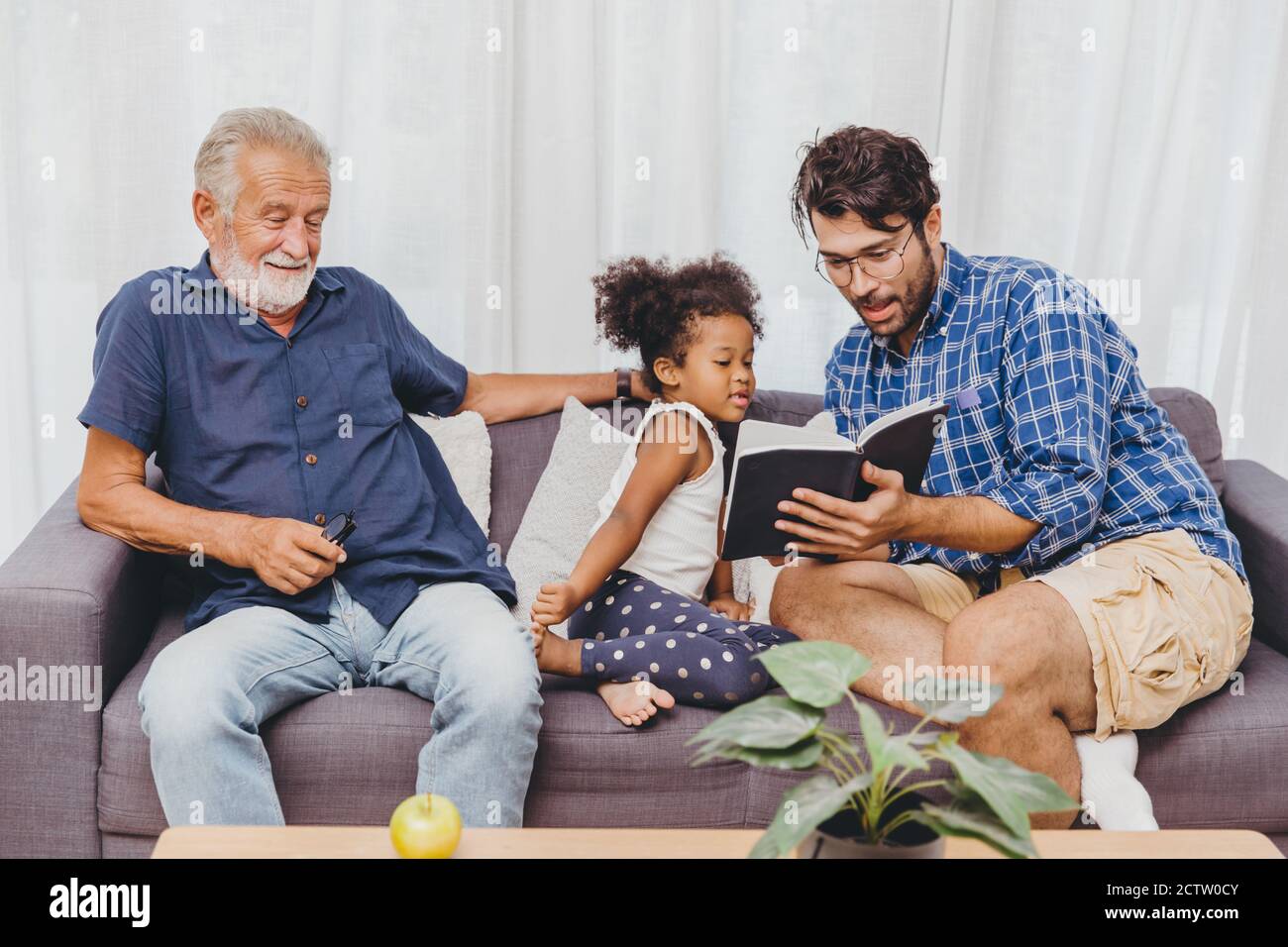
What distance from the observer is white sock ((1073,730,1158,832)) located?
5.84ft

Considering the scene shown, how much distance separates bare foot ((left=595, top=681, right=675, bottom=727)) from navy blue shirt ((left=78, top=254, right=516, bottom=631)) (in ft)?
1.13

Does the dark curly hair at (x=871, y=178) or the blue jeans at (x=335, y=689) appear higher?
the dark curly hair at (x=871, y=178)

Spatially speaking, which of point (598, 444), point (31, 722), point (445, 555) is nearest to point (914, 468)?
point (598, 444)

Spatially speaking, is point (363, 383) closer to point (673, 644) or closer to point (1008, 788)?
point (673, 644)

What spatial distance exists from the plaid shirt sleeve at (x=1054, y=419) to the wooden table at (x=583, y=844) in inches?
24.7

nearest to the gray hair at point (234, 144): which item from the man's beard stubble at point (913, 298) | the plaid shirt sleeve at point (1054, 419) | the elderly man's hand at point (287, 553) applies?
the elderly man's hand at point (287, 553)

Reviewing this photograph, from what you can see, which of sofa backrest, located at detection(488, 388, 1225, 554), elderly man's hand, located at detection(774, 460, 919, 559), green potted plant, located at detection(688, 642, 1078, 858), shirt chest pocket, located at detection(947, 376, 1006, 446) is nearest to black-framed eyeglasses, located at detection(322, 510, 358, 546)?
sofa backrest, located at detection(488, 388, 1225, 554)

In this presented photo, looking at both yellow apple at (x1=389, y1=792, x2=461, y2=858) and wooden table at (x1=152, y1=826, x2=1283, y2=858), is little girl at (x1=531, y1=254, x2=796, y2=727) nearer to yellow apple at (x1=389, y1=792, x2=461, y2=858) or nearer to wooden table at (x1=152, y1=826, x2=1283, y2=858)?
wooden table at (x1=152, y1=826, x2=1283, y2=858)

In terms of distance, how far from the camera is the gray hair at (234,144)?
2.01 m

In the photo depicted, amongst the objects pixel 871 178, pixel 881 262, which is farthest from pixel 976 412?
pixel 871 178

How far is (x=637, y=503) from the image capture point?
6.78 ft

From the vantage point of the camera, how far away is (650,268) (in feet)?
7.75

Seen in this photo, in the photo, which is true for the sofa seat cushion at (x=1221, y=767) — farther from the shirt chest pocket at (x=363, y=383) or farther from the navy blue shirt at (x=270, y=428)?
the shirt chest pocket at (x=363, y=383)

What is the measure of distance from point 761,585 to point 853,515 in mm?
448
